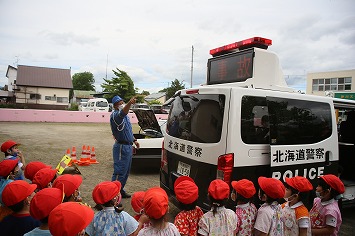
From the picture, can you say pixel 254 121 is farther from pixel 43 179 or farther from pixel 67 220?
pixel 43 179

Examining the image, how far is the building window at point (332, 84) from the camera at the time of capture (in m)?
29.5

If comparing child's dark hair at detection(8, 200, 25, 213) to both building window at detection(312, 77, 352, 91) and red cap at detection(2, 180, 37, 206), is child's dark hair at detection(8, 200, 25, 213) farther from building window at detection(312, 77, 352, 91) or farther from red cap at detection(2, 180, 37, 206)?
building window at detection(312, 77, 352, 91)

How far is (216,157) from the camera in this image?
10.3ft

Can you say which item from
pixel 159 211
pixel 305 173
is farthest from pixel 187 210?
pixel 305 173

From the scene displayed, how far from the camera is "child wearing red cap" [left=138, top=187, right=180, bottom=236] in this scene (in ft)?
6.07

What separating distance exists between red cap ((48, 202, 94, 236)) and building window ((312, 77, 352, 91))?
34.4 m

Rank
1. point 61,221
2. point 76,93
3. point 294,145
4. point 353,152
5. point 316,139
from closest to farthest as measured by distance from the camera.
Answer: point 61,221 < point 294,145 < point 316,139 < point 353,152 < point 76,93

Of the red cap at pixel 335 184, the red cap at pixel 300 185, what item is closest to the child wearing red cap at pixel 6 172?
the red cap at pixel 300 185

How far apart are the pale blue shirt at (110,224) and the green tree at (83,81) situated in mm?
79536

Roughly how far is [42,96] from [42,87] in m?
1.23

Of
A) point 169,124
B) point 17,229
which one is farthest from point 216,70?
point 17,229

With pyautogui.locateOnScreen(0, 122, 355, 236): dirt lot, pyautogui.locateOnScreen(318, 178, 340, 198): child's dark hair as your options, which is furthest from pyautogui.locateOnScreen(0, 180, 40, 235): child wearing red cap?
pyautogui.locateOnScreen(318, 178, 340, 198): child's dark hair

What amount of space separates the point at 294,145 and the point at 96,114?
2103 centimetres

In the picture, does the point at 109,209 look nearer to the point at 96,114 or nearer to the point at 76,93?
the point at 96,114
